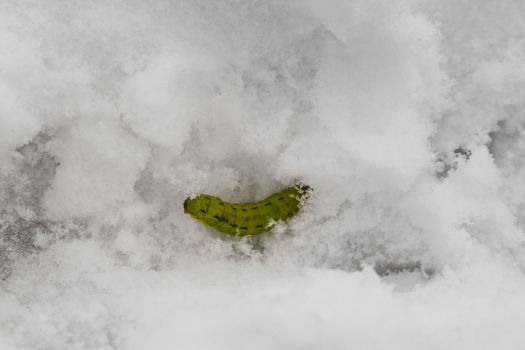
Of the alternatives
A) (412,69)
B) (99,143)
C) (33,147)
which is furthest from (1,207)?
(412,69)

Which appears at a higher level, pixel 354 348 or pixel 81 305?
pixel 81 305

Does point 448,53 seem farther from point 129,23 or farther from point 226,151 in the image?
point 129,23

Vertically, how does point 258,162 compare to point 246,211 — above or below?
above
